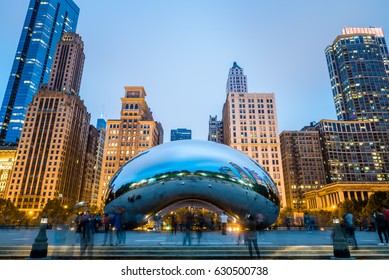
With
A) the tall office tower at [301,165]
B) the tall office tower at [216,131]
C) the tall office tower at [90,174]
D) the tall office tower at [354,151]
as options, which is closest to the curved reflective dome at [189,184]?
the tall office tower at [301,165]

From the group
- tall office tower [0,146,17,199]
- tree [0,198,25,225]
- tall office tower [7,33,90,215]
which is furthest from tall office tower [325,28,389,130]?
tall office tower [0,146,17,199]

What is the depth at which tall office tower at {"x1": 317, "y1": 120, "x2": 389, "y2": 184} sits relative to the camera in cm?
12738

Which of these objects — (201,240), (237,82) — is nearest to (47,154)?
(201,240)

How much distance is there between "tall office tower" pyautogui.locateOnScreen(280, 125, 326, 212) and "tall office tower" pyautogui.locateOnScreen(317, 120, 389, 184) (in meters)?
4.56

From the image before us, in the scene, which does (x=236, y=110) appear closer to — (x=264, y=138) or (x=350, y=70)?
(x=264, y=138)

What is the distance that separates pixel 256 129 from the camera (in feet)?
317

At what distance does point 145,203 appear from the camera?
884 centimetres

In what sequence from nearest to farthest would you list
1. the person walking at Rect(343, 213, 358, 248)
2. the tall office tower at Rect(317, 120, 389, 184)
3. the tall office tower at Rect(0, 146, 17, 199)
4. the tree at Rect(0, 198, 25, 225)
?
the person walking at Rect(343, 213, 358, 248) < the tree at Rect(0, 198, 25, 225) < the tall office tower at Rect(0, 146, 17, 199) < the tall office tower at Rect(317, 120, 389, 184)

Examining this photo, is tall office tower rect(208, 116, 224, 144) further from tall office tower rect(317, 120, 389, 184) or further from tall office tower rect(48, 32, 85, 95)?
tall office tower rect(48, 32, 85, 95)

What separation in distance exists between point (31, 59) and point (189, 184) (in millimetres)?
192756

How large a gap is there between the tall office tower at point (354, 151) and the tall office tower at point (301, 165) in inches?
180

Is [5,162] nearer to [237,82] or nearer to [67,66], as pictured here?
[67,66]

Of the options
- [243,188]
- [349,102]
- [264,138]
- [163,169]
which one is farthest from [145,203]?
[349,102]

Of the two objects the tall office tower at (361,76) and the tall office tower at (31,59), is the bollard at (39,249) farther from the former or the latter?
the tall office tower at (361,76)
